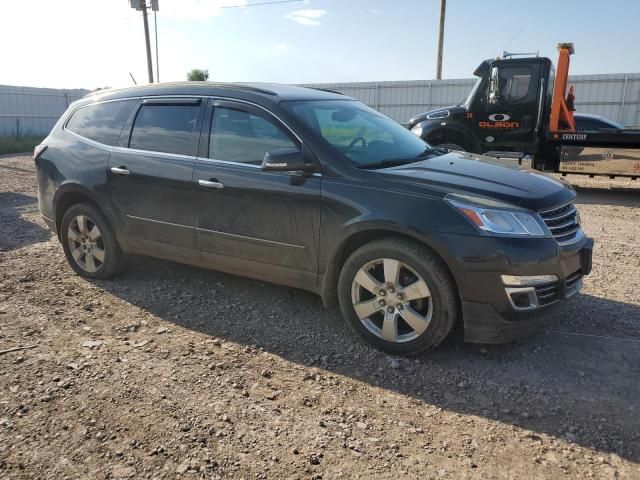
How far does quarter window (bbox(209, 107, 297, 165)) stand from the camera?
154 inches

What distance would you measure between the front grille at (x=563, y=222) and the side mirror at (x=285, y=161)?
1618 millimetres

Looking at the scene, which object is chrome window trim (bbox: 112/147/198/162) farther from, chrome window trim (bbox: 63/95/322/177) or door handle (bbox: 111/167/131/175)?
door handle (bbox: 111/167/131/175)

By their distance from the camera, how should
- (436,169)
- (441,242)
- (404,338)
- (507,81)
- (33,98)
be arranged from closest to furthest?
(441,242), (404,338), (436,169), (507,81), (33,98)

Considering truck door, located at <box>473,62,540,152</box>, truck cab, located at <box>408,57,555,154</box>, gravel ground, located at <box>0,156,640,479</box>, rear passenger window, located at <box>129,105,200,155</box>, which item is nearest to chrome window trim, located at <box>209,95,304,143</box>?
rear passenger window, located at <box>129,105,200,155</box>

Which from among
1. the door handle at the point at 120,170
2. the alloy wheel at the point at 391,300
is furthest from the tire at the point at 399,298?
the door handle at the point at 120,170

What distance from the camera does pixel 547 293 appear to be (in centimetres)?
330

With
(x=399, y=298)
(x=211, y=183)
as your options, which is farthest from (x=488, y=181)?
(x=211, y=183)

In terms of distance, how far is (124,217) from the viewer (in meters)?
4.66

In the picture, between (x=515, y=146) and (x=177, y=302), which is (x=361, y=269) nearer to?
(x=177, y=302)

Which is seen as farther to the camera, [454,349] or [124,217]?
[124,217]

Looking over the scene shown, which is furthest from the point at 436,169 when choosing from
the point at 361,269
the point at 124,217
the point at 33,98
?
the point at 33,98

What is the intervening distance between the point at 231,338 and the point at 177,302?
0.90 meters

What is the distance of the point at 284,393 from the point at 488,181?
76.0 inches

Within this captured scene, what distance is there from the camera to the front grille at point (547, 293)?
326 centimetres
